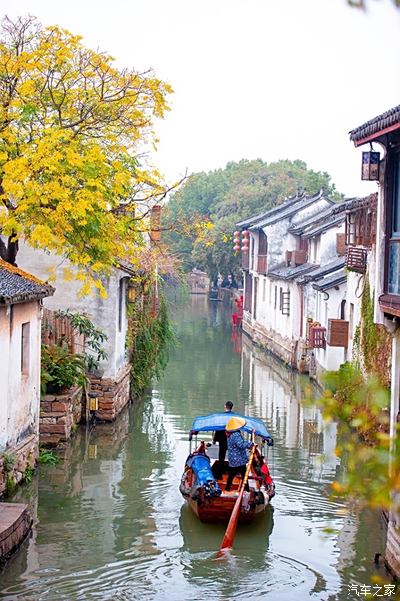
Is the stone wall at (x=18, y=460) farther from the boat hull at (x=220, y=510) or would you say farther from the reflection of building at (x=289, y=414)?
the reflection of building at (x=289, y=414)

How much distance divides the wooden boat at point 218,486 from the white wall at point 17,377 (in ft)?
9.88

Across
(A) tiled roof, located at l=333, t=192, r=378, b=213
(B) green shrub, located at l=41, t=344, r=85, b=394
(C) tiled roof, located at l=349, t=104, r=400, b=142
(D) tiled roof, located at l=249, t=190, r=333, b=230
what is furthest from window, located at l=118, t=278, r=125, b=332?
(D) tiled roof, located at l=249, t=190, r=333, b=230

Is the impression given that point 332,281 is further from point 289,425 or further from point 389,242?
point 389,242

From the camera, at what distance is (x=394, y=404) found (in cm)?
1181

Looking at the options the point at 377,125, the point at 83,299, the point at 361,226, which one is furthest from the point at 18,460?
the point at 361,226

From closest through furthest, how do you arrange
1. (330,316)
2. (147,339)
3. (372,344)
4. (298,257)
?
(372,344), (147,339), (330,316), (298,257)

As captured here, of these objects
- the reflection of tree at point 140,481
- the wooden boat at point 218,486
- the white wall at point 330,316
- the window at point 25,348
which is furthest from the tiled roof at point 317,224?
the window at point 25,348

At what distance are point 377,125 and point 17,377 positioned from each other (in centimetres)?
767

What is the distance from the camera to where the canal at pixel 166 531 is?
38.4 ft

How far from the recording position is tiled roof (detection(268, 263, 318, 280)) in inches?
1592

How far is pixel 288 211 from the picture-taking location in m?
49.8

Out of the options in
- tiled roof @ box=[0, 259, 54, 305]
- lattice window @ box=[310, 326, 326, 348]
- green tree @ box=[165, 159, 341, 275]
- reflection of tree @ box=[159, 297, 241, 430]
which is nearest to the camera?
tiled roof @ box=[0, 259, 54, 305]

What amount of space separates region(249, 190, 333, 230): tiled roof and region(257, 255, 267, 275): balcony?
1.69 m

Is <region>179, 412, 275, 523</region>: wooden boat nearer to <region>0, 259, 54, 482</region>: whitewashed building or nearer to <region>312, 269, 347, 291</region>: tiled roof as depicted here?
<region>0, 259, 54, 482</region>: whitewashed building
